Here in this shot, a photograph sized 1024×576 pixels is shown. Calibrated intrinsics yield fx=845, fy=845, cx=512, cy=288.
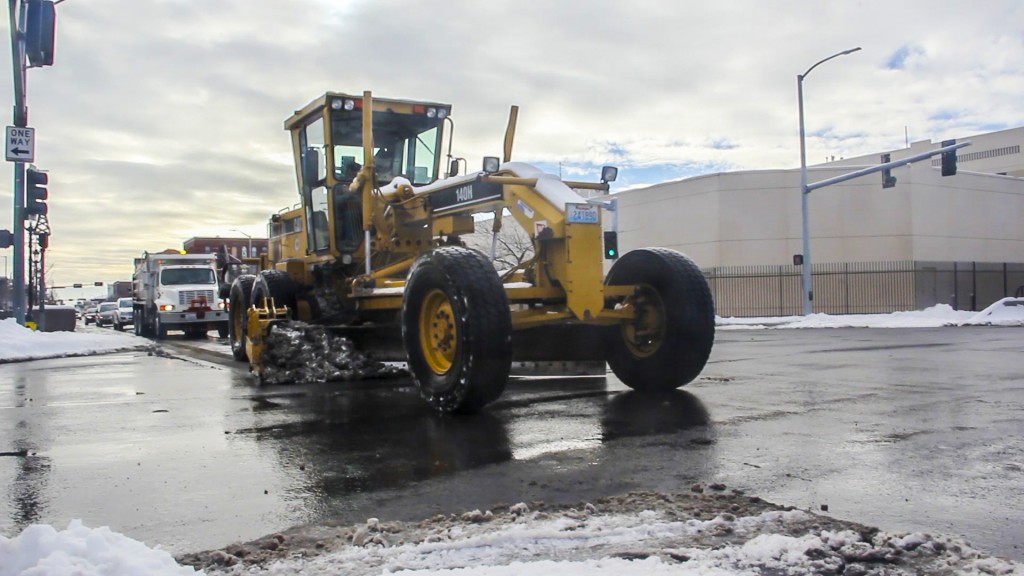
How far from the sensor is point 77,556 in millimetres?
3092

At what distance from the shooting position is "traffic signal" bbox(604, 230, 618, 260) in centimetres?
773

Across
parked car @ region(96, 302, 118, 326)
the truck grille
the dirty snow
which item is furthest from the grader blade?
parked car @ region(96, 302, 118, 326)

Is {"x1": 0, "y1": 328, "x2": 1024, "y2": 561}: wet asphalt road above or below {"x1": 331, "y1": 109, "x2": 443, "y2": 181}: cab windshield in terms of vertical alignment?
below

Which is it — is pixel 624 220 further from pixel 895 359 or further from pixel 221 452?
pixel 221 452

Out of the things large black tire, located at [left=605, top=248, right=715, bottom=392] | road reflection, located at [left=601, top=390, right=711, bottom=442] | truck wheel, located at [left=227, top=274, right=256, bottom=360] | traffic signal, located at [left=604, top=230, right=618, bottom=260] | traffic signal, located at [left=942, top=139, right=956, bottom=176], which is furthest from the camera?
traffic signal, located at [left=942, top=139, right=956, bottom=176]

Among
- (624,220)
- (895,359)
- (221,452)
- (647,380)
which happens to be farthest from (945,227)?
(221,452)

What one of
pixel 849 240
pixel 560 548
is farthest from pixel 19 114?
pixel 849 240

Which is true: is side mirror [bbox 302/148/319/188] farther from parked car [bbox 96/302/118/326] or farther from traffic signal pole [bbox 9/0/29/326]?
parked car [bbox 96/302/118/326]

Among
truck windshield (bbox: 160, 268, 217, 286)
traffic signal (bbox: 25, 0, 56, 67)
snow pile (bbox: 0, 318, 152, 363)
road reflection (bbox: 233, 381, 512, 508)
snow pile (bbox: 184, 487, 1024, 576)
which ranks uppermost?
traffic signal (bbox: 25, 0, 56, 67)

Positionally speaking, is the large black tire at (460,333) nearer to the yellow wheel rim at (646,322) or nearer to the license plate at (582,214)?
the license plate at (582,214)

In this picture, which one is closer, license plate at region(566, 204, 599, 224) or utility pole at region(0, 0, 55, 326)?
license plate at region(566, 204, 599, 224)

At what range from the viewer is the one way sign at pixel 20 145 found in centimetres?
1745

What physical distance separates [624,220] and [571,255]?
129 feet

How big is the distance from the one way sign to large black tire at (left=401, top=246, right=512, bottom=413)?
13.8m
